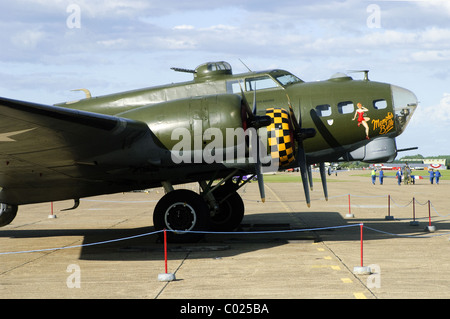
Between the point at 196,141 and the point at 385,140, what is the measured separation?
5.41 meters

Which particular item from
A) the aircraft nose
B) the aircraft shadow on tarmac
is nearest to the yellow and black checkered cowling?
the aircraft shadow on tarmac

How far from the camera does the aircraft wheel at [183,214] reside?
1448 cm

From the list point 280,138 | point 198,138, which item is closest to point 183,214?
point 198,138

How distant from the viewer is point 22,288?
10.0 m

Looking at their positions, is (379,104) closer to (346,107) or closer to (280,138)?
(346,107)

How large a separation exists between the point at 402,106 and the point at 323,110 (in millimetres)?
2101

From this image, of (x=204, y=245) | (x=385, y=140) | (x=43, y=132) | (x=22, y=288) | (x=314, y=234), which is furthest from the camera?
(x=314, y=234)

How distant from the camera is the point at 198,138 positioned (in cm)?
1368

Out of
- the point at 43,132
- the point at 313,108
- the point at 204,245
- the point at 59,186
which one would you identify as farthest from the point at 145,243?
the point at 313,108

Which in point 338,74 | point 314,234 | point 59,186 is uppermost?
point 338,74

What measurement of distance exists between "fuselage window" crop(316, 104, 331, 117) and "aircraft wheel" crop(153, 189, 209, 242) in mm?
4014

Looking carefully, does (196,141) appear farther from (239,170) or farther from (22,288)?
(22,288)

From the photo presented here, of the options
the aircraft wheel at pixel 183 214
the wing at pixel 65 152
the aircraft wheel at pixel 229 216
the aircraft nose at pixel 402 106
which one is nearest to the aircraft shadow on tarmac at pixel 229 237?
the aircraft wheel at pixel 183 214
